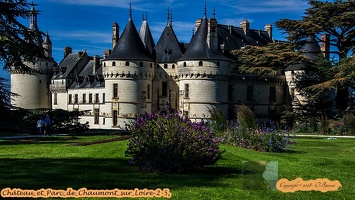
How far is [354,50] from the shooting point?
3234 centimetres

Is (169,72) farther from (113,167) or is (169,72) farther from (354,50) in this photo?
(113,167)

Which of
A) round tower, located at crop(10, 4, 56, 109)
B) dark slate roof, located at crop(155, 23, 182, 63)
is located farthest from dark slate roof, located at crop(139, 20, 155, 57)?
round tower, located at crop(10, 4, 56, 109)

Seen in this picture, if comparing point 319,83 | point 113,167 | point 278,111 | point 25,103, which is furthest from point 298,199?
point 25,103

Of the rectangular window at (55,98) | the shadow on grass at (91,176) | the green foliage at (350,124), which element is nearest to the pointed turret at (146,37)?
the rectangular window at (55,98)

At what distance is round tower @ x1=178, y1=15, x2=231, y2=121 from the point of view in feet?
125

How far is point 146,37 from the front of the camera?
44531 millimetres

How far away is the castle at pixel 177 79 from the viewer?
3856 centimetres

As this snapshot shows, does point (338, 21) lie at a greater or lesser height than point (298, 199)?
greater

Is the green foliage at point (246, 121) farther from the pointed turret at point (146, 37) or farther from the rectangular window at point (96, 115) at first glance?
the rectangular window at point (96, 115)

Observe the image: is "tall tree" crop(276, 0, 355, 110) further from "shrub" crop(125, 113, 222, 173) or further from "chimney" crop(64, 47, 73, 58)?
"chimney" crop(64, 47, 73, 58)

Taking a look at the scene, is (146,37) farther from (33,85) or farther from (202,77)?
(33,85)

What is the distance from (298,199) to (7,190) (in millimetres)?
4999

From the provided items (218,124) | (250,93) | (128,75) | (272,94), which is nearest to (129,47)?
(128,75)

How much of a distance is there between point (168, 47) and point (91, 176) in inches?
1329
